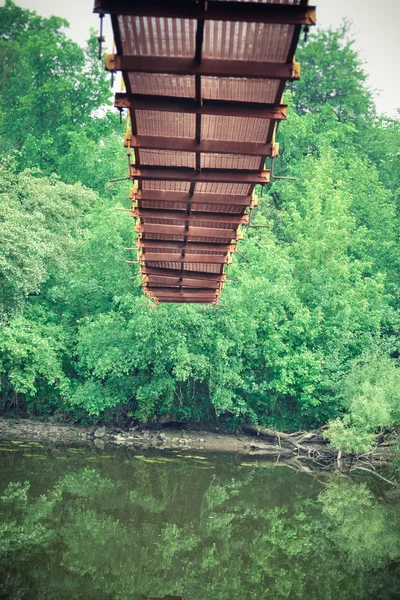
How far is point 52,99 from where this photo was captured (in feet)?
123

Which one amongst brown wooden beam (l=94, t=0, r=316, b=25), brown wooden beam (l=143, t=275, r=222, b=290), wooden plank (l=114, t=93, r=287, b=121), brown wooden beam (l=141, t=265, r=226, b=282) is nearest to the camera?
brown wooden beam (l=94, t=0, r=316, b=25)

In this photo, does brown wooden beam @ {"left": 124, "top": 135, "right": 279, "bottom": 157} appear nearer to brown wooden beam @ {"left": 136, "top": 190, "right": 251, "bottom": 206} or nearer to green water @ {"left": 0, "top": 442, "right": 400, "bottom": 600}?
brown wooden beam @ {"left": 136, "top": 190, "right": 251, "bottom": 206}

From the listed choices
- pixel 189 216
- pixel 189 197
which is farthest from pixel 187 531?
pixel 189 197

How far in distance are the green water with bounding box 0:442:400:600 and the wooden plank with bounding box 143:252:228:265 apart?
18.1ft

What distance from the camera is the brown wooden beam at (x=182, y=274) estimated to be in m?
14.2

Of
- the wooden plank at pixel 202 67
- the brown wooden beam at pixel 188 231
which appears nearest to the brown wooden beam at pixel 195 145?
the wooden plank at pixel 202 67

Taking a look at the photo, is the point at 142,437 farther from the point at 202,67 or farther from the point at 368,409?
the point at 202,67

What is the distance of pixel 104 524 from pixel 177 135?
934cm

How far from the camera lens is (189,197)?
10266 mm

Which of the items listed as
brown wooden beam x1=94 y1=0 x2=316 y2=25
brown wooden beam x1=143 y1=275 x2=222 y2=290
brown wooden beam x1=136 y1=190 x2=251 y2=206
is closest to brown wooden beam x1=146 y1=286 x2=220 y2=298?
brown wooden beam x1=143 y1=275 x2=222 y2=290

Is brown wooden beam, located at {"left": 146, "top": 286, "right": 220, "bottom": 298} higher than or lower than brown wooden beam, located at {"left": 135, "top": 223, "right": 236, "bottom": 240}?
lower

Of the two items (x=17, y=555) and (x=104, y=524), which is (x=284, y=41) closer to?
(x=17, y=555)

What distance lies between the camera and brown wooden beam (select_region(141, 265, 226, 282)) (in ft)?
46.7

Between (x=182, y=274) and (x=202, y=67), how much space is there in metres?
7.55
